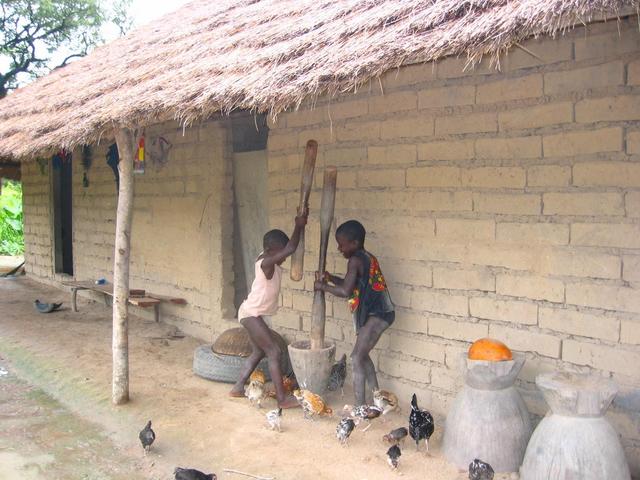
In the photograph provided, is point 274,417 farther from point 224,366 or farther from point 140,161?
point 140,161

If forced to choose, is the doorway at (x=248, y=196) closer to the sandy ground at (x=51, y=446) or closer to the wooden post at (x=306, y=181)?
the wooden post at (x=306, y=181)

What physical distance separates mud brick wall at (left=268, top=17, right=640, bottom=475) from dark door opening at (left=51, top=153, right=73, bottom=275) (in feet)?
22.5

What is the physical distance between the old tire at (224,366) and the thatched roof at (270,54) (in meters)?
2.12

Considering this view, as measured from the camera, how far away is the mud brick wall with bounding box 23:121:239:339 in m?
6.65

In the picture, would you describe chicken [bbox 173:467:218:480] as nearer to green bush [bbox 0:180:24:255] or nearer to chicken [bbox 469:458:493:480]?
chicken [bbox 469:458:493:480]

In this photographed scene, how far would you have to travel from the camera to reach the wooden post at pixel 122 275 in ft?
16.6

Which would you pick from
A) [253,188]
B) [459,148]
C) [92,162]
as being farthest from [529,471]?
[92,162]

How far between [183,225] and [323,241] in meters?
2.80

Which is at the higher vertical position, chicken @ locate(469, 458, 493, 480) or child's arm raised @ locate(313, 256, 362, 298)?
child's arm raised @ locate(313, 256, 362, 298)

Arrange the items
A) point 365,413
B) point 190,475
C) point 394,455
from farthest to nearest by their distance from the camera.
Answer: point 365,413
point 394,455
point 190,475

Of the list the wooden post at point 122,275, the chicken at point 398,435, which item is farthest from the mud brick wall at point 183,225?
the chicken at point 398,435

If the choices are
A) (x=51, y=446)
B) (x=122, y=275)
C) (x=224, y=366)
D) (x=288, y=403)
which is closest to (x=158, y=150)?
(x=122, y=275)

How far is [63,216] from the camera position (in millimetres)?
10992

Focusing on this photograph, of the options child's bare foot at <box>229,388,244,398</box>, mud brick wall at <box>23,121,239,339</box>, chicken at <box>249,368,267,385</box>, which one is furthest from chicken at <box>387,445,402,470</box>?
mud brick wall at <box>23,121,239,339</box>
